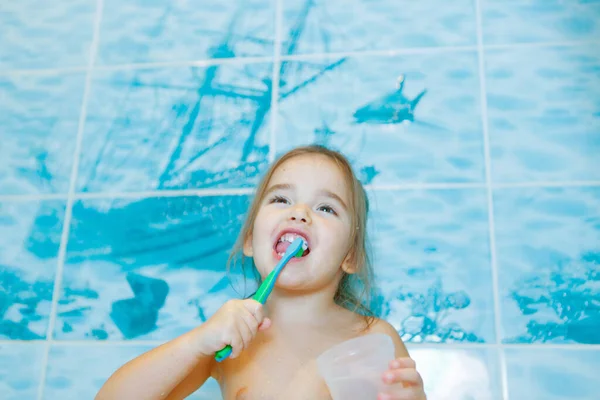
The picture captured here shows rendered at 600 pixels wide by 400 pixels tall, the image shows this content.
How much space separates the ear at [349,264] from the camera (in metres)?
1.06

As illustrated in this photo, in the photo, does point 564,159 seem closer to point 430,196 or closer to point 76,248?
point 430,196

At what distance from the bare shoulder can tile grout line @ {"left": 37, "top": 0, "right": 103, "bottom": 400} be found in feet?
2.05

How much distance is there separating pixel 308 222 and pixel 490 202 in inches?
16.4

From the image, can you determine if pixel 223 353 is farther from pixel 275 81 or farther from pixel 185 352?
pixel 275 81

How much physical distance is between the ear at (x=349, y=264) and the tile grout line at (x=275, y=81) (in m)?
0.30

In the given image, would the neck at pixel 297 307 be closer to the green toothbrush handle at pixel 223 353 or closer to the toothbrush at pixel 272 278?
the toothbrush at pixel 272 278

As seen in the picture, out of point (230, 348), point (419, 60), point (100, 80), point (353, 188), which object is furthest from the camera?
point (100, 80)

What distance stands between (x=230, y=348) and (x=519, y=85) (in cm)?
83

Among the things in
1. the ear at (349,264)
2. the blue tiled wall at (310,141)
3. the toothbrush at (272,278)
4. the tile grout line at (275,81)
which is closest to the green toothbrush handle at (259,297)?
the toothbrush at (272,278)

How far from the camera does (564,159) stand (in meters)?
1.20

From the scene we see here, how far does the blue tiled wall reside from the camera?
44.3 inches

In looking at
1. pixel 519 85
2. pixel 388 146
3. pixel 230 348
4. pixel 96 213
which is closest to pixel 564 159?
pixel 519 85

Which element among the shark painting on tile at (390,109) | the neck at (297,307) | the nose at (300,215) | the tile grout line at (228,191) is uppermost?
the shark painting on tile at (390,109)

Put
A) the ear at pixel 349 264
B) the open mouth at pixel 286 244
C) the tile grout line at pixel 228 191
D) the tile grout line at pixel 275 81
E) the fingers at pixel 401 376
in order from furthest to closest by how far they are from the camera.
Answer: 1. the tile grout line at pixel 275 81
2. the tile grout line at pixel 228 191
3. the ear at pixel 349 264
4. the open mouth at pixel 286 244
5. the fingers at pixel 401 376
